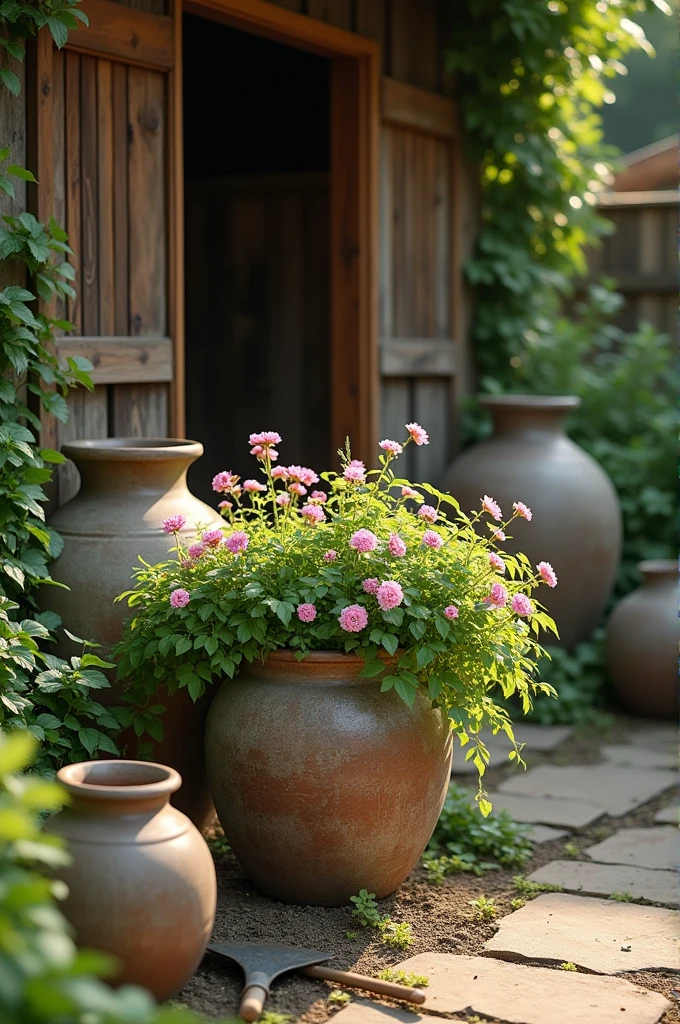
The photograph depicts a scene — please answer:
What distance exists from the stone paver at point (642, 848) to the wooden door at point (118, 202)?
1796mm

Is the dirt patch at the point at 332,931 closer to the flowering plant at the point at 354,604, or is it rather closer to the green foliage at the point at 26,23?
the flowering plant at the point at 354,604

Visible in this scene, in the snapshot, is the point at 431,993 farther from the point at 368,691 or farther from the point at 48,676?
the point at 48,676

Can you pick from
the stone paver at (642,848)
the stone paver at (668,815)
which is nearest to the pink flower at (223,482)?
the stone paver at (642,848)

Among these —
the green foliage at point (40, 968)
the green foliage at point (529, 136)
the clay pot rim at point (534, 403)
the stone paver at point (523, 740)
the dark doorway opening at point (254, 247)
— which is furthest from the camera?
the dark doorway opening at point (254, 247)

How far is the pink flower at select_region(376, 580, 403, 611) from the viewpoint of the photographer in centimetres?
286

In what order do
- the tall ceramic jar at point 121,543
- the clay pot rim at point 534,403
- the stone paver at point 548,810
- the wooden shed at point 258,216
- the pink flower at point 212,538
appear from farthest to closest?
1. the clay pot rim at point 534,403
2. the stone paver at point 548,810
3. the wooden shed at point 258,216
4. the tall ceramic jar at point 121,543
5. the pink flower at point 212,538

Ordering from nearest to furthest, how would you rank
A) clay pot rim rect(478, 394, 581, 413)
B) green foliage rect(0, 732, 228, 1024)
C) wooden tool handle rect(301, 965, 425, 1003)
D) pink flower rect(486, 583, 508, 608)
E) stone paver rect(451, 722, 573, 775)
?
green foliage rect(0, 732, 228, 1024) → wooden tool handle rect(301, 965, 425, 1003) → pink flower rect(486, 583, 508, 608) → stone paver rect(451, 722, 573, 775) → clay pot rim rect(478, 394, 581, 413)

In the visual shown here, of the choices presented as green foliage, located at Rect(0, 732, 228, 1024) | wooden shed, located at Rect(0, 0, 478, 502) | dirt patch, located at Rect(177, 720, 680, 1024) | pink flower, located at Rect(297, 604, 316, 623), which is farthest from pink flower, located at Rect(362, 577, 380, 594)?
green foliage, located at Rect(0, 732, 228, 1024)

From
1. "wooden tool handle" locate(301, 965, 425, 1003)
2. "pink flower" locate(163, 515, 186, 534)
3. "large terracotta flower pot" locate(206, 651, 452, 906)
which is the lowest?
"wooden tool handle" locate(301, 965, 425, 1003)

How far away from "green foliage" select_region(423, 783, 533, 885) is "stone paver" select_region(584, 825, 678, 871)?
0.22 m

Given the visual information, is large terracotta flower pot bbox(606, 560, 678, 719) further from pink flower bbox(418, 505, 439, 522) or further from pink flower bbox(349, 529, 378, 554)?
pink flower bbox(349, 529, 378, 554)

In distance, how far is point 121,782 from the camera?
2561 mm

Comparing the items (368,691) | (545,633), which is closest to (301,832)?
(368,691)

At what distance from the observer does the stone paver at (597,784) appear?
13.7 feet
